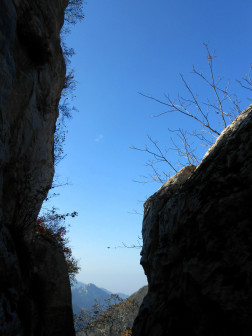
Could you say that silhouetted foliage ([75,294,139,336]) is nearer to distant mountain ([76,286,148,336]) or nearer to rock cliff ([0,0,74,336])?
distant mountain ([76,286,148,336])

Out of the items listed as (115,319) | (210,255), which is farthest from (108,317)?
(210,255)

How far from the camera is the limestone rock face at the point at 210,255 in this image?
98.7 inches

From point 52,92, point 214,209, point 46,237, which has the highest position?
point 52,92

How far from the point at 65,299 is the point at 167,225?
743cm

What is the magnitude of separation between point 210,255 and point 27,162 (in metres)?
5.43

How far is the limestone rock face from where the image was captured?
8.23ft

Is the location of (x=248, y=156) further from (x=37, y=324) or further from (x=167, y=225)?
(x=37, y=324)

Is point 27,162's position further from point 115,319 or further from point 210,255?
point 115,319

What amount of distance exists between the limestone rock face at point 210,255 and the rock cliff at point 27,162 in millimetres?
2356

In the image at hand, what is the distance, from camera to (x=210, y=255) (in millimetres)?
3049

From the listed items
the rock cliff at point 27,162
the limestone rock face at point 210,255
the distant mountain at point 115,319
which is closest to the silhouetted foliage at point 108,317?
the distant mountain at point 115,319

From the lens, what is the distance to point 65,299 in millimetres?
9633

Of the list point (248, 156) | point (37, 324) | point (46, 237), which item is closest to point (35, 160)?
point (37, 324)

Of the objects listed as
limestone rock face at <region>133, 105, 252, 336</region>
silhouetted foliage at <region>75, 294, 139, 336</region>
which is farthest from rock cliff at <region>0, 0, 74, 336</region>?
silhouetted foliage at <region>75, 294, 139, 336</region>
